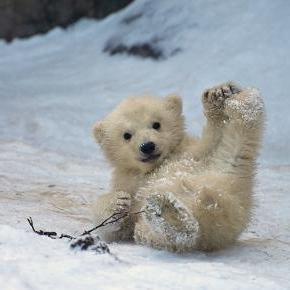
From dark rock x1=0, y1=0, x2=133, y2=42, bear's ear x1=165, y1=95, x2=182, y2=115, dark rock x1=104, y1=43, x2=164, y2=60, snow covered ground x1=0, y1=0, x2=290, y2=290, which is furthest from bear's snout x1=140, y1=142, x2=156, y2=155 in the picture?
dark rock x1=0, y1=0, x2=133, y2=42

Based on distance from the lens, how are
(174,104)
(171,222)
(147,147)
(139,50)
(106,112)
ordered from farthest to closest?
(139,50) < (106,112) < (174,104) < (147,147) < (171,222)

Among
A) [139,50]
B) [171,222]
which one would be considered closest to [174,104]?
[171,222]

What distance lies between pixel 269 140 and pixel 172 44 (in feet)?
10.6

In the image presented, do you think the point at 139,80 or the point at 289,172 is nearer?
the point at 289,172

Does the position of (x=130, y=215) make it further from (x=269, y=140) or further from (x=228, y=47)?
(x=228, y=47)

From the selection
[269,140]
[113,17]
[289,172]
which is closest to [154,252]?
[289,172]

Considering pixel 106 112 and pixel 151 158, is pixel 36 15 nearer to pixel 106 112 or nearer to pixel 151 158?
pixel 106 112

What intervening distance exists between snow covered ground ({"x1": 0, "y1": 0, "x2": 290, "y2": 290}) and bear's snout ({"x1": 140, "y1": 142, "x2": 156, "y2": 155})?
537 millimetres

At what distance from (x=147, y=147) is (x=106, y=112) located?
465 centimetres

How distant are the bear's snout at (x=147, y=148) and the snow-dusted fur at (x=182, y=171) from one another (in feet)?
0.09

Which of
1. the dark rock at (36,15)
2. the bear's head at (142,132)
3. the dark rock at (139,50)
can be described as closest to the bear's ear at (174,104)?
the bear's head at (142,132)

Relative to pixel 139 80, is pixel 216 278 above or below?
above

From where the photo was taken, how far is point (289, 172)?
6121mm

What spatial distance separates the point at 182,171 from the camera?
386 cm
